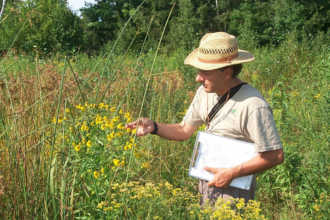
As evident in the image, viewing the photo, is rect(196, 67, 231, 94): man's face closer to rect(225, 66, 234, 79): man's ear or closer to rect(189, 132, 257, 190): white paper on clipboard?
rect(225, 66, 234, 79): man's ear

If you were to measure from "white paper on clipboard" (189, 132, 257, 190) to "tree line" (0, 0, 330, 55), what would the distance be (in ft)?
2.10

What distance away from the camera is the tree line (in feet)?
6.84

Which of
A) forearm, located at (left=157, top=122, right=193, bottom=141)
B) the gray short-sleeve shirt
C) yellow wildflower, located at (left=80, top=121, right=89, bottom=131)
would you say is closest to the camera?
the gray short-sleeve shirt

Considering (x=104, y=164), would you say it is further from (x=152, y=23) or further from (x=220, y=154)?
(x=152, y=23)

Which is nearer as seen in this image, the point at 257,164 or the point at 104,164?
the point at 257,164

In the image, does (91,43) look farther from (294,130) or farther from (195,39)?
(294,130)

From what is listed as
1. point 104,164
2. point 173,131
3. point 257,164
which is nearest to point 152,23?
point 173,131

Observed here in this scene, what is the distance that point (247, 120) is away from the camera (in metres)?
1.96

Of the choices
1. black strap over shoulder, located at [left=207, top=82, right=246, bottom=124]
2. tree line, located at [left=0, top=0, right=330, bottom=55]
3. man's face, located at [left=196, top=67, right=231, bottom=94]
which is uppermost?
tree line, located at [left=0, top=0, right=330, bottom=55]

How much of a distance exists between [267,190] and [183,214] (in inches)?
57.4

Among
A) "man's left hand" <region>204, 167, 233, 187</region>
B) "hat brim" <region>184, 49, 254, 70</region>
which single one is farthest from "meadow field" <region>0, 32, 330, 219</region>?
"hat brim" <region>184, 49, 254, 70</region>

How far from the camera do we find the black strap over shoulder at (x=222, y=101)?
206cm

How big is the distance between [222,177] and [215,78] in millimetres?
549

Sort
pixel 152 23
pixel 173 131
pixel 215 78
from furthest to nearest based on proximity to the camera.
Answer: pixel 152 23 → pixel 173 131 → pixel 215 78
